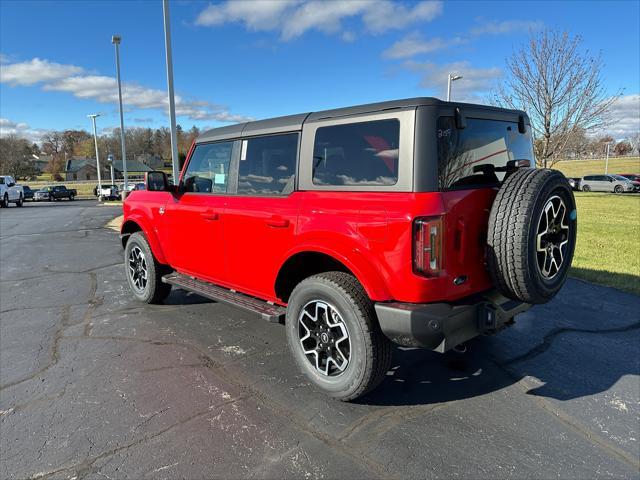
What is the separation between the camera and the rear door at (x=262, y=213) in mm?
3264

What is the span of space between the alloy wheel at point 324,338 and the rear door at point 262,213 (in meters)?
0.49

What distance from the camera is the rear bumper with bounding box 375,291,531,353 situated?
98.0 inches

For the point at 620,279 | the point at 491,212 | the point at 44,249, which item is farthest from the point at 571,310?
the point at 44,249

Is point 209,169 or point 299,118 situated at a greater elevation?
point 299,118

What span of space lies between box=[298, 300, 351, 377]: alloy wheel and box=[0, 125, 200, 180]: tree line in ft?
267

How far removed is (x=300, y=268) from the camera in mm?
3398

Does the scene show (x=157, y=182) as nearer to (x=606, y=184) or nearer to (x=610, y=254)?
(x=610, y=254)

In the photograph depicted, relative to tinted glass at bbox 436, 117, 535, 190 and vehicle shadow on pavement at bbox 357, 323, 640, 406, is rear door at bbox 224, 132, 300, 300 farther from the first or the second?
vehicle shadow on pavement at bbox 357, 323, 640, 406

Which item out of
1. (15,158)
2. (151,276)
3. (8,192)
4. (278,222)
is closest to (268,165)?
(278,222)

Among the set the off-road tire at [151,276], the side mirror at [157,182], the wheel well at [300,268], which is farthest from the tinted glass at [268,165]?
the off-road tire at [151,276]

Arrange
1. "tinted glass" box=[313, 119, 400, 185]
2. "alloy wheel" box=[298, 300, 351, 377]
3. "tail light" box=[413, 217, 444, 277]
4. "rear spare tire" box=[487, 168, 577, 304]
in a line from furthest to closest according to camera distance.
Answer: "alloy wheel" box=[298, 300, 351, 377] < "tinted glass" box=[313, 119, 400, 185] < "rear spare tire" box=[487, 168, 577, 304] < "tail light" box=[413, 217, 444, 277]

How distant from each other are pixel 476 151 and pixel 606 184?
39297 millimetres

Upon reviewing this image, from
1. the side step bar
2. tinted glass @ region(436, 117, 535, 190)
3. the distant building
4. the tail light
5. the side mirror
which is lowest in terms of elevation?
the side step bar

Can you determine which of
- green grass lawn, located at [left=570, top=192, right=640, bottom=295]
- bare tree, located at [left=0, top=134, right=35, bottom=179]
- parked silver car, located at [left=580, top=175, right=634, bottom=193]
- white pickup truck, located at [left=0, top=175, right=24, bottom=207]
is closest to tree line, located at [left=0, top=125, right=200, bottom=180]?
bare tree, located at [left=0, top=134, right=35, bottom=179]
